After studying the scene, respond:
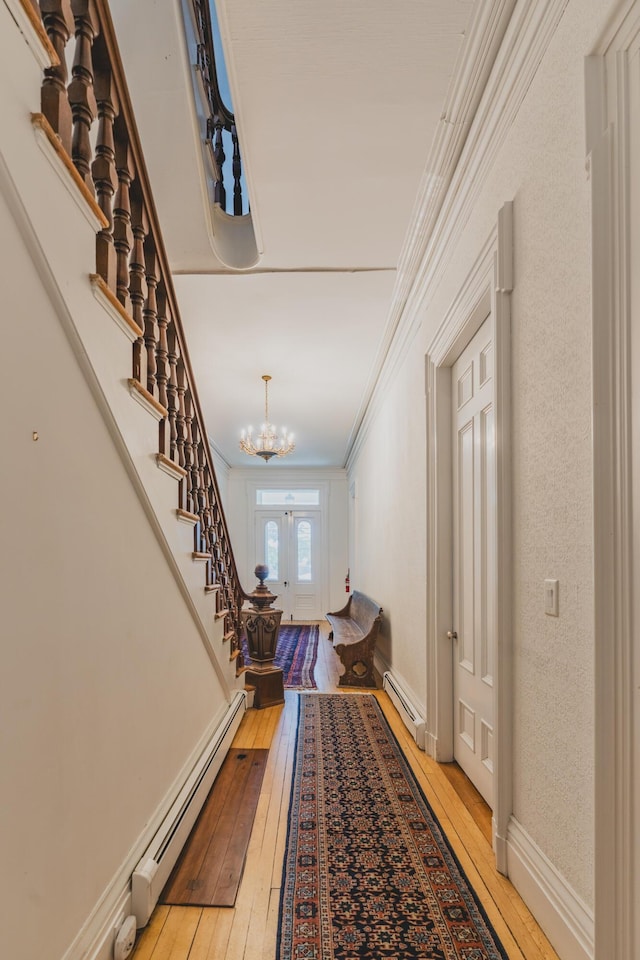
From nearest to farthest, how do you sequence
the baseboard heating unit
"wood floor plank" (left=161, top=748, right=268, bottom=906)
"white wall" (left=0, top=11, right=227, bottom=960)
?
"white wall" (left=0, top=11, right=227, bottom=960) → "wood floor plank" (left=161, top=748, right=268, bottom=906) → the baseboard heating unit

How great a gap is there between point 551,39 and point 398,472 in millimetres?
3174

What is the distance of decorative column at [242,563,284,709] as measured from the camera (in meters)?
4.24

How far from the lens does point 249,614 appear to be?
4445 mm

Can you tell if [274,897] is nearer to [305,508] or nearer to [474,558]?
[474,558]

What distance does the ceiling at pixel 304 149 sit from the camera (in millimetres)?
1979

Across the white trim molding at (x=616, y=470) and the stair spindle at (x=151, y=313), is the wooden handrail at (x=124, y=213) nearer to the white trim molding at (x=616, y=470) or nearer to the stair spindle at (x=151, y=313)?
the stair spindle at (x=151, y=313)

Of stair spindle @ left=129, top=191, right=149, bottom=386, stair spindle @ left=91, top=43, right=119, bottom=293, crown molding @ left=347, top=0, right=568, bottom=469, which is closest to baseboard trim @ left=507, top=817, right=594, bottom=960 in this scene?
stair spindle @ left=129, top=191, right=149, bottom=386

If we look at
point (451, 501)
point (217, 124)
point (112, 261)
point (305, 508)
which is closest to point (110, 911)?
point (112, 261)

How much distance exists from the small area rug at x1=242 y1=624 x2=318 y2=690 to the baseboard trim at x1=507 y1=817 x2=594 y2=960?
10.9 feet

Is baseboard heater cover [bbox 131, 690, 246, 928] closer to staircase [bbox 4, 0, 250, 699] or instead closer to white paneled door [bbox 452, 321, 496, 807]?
staircase [bbox 4, 0, 250, 699]

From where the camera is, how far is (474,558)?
8.97 ft

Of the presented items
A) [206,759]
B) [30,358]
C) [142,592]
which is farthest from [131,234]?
[206,759]

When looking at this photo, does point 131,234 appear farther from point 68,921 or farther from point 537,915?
point 537,915

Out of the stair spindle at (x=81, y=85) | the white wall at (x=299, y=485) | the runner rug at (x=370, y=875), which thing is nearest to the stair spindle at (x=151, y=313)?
the stair spindle at (x=81, y=85)
